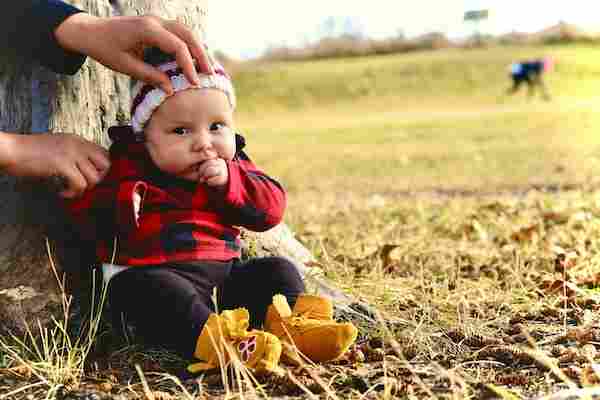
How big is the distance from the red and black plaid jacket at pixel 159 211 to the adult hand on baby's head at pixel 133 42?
28cm

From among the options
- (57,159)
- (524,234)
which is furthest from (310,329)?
(524,234)

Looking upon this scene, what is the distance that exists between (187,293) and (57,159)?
0.59 metres

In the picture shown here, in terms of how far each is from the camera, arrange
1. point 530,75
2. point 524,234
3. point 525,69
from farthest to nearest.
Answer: point 530,75
point 525,69
point 524,234

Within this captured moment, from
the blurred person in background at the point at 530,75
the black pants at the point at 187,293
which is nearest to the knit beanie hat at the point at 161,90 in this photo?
the black pants at the point at 187,293

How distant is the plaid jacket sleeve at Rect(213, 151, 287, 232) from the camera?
273 cm

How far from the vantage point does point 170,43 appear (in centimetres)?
255

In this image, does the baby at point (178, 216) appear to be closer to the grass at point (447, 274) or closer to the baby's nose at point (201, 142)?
the baby's nose at point (201, 142)

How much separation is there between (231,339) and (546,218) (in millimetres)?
3357

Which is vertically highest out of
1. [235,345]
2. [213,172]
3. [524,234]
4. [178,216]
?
[213,172]

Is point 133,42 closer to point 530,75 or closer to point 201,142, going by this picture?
point 201,142

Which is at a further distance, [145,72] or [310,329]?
[145,72]

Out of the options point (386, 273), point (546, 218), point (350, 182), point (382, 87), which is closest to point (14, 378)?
point (386, 273)

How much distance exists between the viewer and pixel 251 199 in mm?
2793

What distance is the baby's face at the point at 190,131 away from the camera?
8.71 feet
